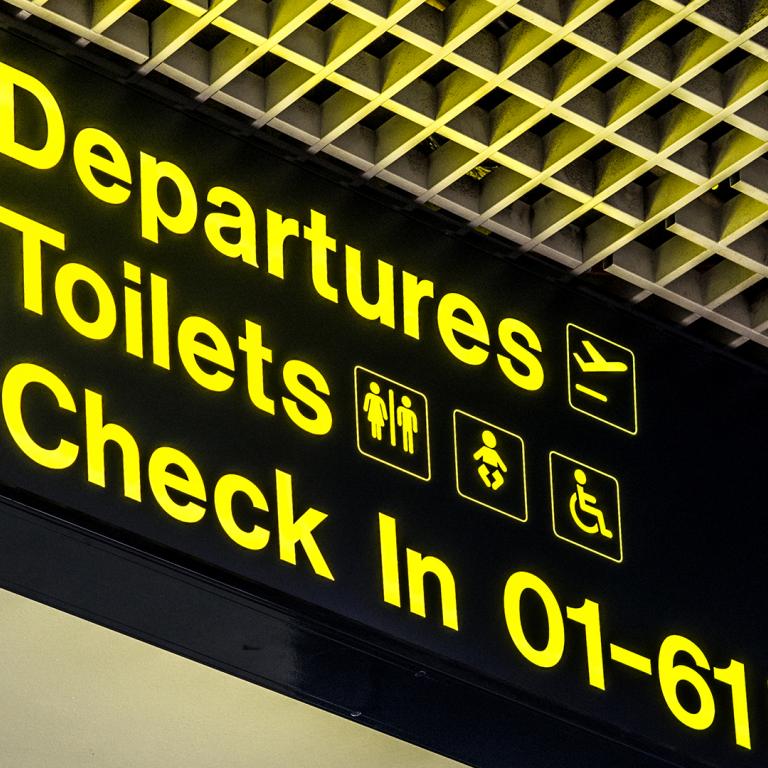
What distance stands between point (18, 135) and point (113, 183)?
7.1 inches

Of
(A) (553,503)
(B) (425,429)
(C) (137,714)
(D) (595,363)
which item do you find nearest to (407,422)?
(B) (425,429)

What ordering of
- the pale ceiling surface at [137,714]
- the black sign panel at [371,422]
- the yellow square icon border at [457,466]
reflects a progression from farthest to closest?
the pale ceiling surface at [137,714] → the yellow square icon border at [457,466] → the black sign panel at [371,422]

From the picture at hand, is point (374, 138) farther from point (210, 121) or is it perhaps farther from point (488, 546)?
point (488, 546)

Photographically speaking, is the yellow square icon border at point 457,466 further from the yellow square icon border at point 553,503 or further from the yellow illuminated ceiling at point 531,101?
the yellow illuminated ceiling at point 531,101

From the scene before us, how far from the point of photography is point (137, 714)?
15.2 feet

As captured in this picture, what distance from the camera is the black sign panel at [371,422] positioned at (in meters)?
3.70

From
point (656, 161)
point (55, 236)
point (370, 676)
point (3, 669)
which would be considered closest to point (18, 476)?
point (55, 236)

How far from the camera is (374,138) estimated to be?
14.3 ft

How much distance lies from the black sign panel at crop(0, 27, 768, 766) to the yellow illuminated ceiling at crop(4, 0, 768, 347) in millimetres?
96

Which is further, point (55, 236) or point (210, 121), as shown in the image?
point (210, 121)

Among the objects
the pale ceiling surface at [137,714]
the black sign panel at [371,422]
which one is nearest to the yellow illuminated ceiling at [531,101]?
the black sign panel at [371,422]

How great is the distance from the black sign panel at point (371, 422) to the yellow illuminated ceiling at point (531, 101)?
0.10m

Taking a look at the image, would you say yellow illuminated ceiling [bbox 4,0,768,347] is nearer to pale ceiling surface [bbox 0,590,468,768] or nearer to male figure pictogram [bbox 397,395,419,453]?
male figure pictogram [bbox 397,395,419,453]

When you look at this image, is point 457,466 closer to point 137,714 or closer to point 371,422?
point 371,422
